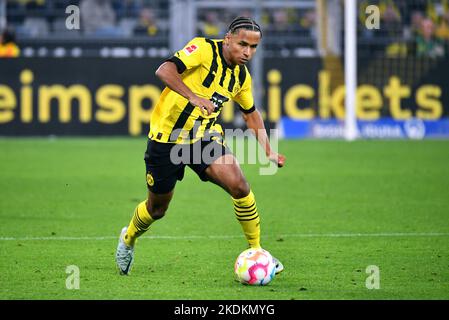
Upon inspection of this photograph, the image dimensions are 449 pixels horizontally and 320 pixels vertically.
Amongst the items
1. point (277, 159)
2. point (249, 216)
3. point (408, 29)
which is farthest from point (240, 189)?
point (408, 29)

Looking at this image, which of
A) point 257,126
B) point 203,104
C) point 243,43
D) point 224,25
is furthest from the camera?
point 224,25

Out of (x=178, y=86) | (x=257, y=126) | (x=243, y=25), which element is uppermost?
(x=243, y=25)

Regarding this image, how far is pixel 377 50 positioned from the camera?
27.6 metres

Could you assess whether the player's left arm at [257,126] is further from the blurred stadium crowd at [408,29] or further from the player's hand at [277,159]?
the blurred stadium crowd at [408,29]

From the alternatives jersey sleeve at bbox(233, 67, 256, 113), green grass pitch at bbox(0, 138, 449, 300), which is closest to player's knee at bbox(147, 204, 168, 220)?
green grass pitch at bbox(0, 138, 449, 300)

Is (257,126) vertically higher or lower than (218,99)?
lower

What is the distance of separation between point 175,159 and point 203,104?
0.72 meters

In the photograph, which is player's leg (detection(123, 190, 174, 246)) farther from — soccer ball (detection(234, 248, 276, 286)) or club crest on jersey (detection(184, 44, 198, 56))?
club crest on jersey (detection(184, 44, 198, 56))

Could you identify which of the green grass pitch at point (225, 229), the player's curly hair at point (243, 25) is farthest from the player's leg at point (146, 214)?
the player's curly hair at point (243, 25)

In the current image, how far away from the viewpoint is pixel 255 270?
788 centimetres

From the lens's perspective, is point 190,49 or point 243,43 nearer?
point 243,43

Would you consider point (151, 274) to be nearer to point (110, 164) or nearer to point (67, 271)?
point (67, 271)

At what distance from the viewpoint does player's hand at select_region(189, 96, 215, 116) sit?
308 inches

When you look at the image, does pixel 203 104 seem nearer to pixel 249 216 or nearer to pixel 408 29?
pixel 249 216
